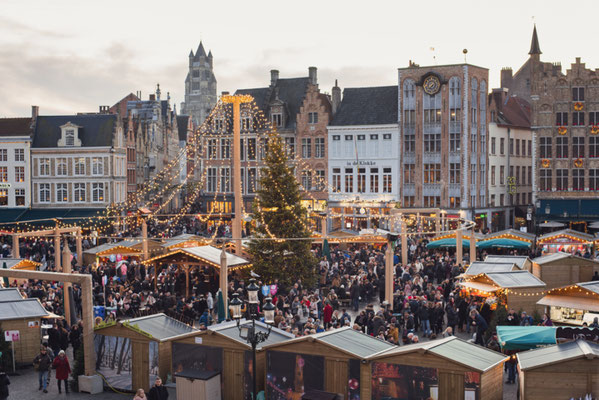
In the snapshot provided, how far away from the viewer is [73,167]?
55.9m

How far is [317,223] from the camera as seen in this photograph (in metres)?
55.6

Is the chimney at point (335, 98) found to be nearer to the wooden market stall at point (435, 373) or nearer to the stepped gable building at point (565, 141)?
the stepped gable building at point (565, 141)

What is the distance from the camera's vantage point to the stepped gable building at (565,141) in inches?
2035

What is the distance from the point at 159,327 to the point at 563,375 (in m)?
9.39

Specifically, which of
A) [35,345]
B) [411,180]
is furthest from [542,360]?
[411,180]

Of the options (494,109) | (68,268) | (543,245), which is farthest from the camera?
(494,109)

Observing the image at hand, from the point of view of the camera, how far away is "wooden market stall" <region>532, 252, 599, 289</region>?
89.4 feet

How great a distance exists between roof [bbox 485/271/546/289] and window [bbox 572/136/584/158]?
31.0m

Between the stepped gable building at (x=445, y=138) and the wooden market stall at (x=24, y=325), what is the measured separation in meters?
37.4

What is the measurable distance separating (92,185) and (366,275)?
32.3 meters

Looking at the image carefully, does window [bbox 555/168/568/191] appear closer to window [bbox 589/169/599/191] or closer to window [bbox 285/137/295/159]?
window [bbox 589/169/599/191]

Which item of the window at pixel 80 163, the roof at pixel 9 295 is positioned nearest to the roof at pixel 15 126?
the window at pixel 80 163

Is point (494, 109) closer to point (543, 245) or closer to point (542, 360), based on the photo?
point (543, 245)

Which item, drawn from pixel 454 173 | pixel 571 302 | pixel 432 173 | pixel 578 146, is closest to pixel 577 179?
pixel 578 146
